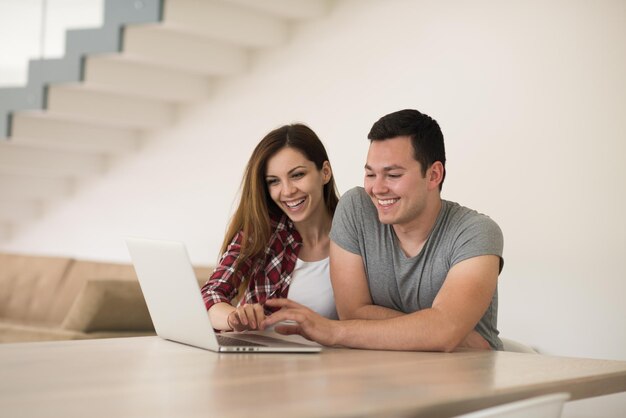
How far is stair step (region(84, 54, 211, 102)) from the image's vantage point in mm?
5062

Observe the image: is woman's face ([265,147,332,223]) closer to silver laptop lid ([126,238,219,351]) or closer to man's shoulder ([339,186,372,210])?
man's shoulder ([339,186,372,210])

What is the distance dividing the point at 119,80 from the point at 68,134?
27.9 inches

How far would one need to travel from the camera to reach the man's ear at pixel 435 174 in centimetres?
247

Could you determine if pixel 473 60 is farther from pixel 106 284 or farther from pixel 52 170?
pixel 52 170

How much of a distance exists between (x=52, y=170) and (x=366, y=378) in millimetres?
4723

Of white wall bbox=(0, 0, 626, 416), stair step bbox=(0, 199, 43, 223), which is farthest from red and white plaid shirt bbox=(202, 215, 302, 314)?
stair step bbox=(0, 199, 43, 223)

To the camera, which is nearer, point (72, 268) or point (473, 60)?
point (473, 60)

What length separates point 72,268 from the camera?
5.14 metres

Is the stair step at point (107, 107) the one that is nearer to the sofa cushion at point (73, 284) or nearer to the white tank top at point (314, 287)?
the sofa cushion at point (73, 284)

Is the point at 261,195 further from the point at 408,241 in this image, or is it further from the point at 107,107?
the point at 107,107

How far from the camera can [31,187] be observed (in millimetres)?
6156

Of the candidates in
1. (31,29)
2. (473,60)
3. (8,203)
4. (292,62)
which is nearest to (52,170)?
(8,203)

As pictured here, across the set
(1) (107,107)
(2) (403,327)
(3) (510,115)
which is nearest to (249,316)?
(2) (403,327)

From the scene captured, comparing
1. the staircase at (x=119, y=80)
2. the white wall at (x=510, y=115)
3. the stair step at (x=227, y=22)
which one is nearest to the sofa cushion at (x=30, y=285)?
the staircase at (x=119, y=80)
